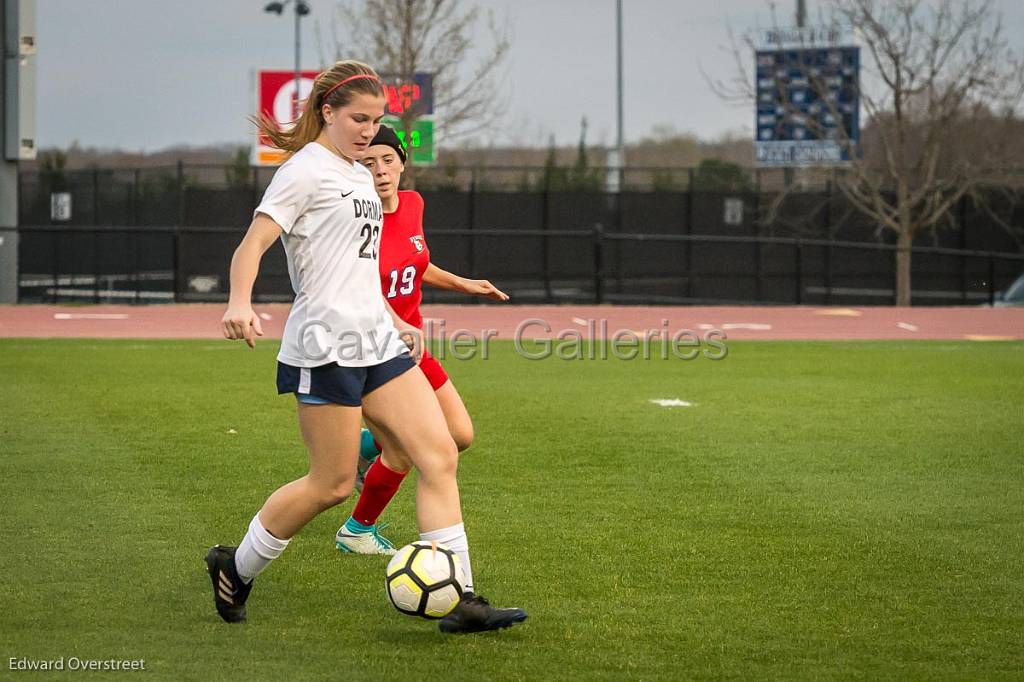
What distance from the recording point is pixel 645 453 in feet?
32.9

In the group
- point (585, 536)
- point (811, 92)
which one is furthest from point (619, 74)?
point (585, 536)

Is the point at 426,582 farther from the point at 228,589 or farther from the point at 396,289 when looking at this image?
the point at 396,289

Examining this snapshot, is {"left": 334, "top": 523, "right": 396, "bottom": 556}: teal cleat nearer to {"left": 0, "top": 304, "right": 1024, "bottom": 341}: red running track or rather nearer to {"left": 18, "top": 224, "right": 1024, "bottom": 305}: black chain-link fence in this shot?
{"left": 0, "top": 304, "right": 1024, "bottom": 341}: red running track

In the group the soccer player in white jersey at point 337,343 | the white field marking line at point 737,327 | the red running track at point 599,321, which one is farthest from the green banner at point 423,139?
the soccer player in white jersey at point 337,343

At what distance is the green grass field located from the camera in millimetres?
5254

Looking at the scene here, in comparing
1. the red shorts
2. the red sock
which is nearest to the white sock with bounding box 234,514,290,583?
the red sock

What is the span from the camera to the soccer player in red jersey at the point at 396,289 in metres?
6.32

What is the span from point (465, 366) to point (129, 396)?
443cm

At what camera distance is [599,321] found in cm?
2416

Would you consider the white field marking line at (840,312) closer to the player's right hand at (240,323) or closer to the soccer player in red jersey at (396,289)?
the soccer player in red jersey at (396,289)

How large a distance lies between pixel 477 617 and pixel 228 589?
3.17 feet

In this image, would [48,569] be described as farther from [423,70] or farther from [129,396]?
[423,70]

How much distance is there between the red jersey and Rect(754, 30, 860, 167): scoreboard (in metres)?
26.5

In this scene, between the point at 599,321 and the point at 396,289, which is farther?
the point at 599,321
